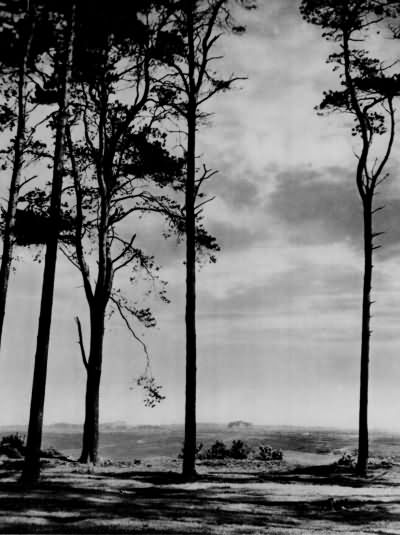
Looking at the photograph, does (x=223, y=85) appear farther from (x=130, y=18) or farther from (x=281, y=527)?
(x=281, y=527)

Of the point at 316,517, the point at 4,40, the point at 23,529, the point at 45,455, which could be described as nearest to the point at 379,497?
the point at 316,517

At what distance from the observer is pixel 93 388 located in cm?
1767

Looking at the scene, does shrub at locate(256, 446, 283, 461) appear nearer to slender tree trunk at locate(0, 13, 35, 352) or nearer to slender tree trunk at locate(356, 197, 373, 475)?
slender tree trunk at locate(356, 197, 373, 475)

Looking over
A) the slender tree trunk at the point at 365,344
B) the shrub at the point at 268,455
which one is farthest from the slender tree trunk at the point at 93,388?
the slender tree trunk at the point at 365,344

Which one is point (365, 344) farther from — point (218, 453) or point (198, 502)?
point (198, 502)

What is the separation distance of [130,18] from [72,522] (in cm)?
1514

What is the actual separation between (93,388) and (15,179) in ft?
23.7

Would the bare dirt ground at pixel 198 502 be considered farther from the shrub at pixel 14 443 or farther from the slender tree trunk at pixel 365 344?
the shrub at pixel 14 443

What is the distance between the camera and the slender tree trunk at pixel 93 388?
1722 centimetres

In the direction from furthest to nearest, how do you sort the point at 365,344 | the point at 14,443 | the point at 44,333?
the point at 14,443 → the point at 365,344 → the point at 44,333

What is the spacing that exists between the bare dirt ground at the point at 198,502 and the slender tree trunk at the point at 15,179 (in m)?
5.32

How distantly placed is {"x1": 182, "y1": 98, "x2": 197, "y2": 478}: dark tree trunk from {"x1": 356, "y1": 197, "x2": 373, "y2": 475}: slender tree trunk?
544 cm

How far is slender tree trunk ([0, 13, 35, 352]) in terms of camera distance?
642 inches

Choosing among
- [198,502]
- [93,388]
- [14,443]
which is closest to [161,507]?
[198,502]
